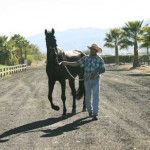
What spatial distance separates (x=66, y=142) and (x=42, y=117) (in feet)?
12.2

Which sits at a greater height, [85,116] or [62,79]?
[62,79]

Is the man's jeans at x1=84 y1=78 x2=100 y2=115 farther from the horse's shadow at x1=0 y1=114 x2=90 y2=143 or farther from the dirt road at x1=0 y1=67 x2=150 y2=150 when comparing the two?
the horse's shadow at x1=0 y1=114 x2=90 y2=143

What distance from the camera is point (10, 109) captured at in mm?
14453

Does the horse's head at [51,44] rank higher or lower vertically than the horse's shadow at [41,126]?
higher

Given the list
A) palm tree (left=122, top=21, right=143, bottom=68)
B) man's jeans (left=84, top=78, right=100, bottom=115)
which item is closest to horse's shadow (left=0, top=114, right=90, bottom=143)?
man's jeans (left=84, top=78, right=100, bottom=115)

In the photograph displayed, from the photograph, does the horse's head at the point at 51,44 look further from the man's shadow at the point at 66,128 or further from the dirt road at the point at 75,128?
the man's shadow at the point at 66,128

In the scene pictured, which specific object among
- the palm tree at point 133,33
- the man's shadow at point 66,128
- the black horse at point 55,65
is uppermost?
the palm tree at point 133,33

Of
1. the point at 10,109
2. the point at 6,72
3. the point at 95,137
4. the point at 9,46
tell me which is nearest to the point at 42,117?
the point at 10,109

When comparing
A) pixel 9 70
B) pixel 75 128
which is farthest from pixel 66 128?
pixel 9 70

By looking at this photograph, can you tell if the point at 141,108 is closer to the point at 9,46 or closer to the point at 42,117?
the point at 42,117

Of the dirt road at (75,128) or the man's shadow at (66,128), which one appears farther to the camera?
the man's shadow at (66,128)

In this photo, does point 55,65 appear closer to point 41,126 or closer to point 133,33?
point 41,126

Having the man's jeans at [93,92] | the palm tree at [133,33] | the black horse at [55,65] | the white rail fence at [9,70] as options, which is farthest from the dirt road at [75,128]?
the palm tree at [133,33]

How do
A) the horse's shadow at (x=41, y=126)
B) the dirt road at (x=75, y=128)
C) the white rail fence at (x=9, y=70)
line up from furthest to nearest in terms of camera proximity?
the white rail fence at (x=9, y=70), the horse's shadow at (x=41, y=126), the dirt road at (x=75, y=128)
